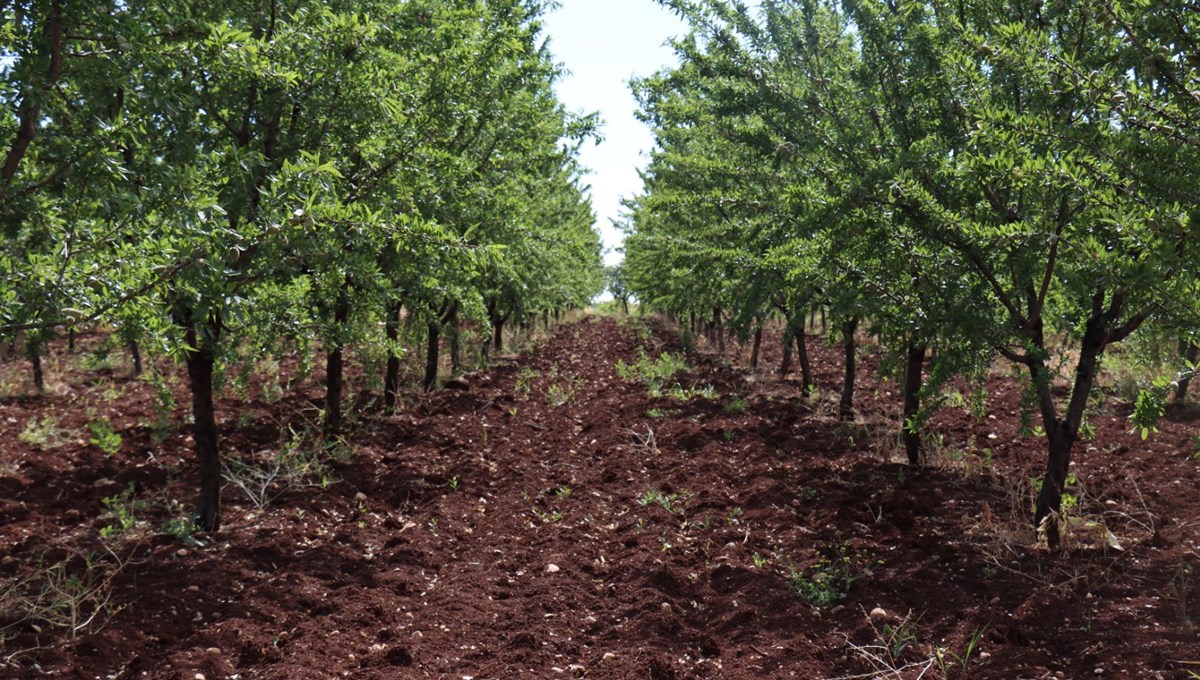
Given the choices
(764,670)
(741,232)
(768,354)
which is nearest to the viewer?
(764,670)

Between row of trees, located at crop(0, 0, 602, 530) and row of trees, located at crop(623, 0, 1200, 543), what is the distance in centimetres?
253

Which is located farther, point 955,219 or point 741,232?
point 741,232

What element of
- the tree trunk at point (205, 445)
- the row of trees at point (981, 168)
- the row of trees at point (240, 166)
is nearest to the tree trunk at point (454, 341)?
the row of trees at point (240, 166)

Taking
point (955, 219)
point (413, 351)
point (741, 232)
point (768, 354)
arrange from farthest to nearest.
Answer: point (768, 354), point (413, 351), point (741, 232), point (955, 219)

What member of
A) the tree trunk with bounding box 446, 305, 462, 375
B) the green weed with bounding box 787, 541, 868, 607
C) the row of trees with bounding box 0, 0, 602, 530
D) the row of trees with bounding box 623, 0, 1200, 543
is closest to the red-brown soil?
the green weed with bounding box 787, 541, 868, 607

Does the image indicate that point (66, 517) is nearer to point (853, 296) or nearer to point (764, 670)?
point (764, 670)

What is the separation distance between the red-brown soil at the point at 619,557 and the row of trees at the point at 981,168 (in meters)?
0.82

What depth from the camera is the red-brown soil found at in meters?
4.32

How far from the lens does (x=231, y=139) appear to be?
602 cm

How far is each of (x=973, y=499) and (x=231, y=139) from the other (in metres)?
6.36

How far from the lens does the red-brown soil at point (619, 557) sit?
14.2ft

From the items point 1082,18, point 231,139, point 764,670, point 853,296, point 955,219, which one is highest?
point 1082,18

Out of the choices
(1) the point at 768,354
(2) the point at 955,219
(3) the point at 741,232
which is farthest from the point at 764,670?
(1) the point at 768,354

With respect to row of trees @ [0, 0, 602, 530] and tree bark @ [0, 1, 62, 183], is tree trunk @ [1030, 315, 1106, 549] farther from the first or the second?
tree bark @ [0, 1, 62, 183]
